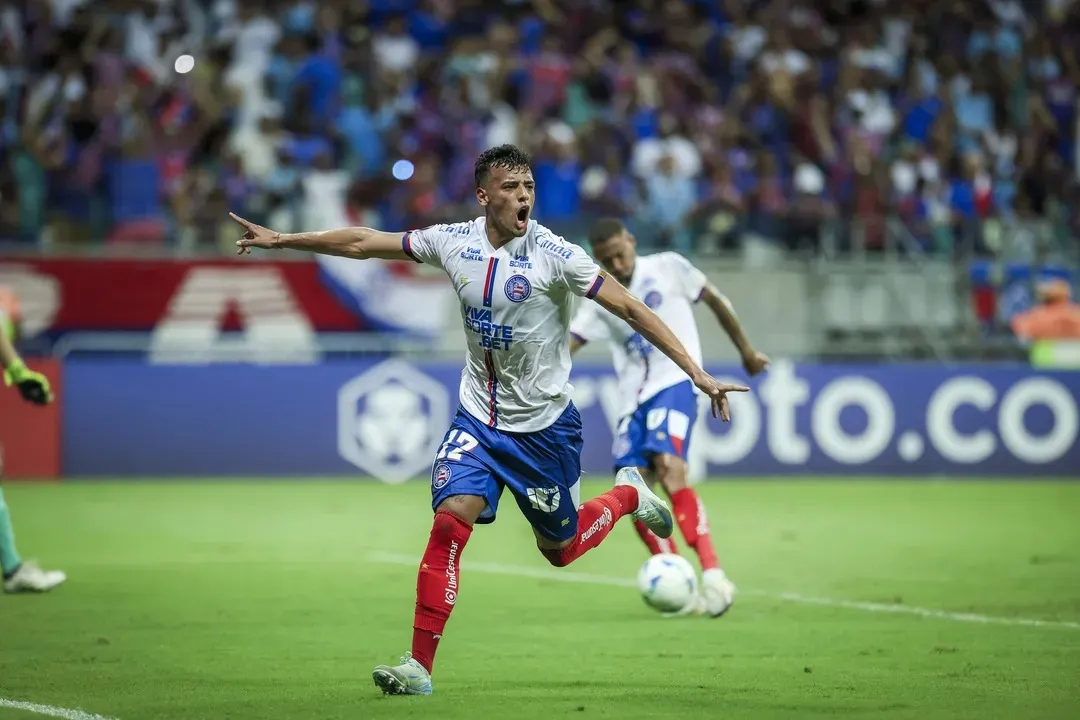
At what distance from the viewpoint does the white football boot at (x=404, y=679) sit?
7.11 m

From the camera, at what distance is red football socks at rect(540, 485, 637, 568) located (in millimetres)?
7996

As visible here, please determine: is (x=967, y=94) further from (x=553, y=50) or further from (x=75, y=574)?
(x=75, y=574)

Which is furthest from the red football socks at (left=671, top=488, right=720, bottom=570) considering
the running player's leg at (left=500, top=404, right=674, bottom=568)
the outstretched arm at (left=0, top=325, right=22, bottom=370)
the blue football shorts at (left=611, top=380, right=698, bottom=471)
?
the outstretched arm at (left=0, top=325, right=22, bottom=370)

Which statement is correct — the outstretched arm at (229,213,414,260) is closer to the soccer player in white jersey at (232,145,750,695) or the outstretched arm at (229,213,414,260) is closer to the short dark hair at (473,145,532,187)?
the soccer player in white jersey at (232,145,750,695)

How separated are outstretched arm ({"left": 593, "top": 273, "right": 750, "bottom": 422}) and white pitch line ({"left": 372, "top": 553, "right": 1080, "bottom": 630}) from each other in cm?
329

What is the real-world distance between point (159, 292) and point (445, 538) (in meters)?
12.5

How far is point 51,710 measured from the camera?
6734mm

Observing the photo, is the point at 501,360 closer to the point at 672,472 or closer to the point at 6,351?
the point at 672,472

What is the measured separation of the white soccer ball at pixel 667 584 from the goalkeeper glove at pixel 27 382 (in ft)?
13.8

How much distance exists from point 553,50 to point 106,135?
21.3 feet

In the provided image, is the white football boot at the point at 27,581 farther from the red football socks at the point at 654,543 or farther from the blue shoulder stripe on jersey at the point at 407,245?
the blue shoulder stripe on jersey at the point at 407,245

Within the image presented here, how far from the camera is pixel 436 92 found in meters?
22.1

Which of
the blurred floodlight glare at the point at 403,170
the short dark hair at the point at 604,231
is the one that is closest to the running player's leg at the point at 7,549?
the short dark hair at the point at 604,231

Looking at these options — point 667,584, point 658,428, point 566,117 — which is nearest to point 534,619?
point 667,584
